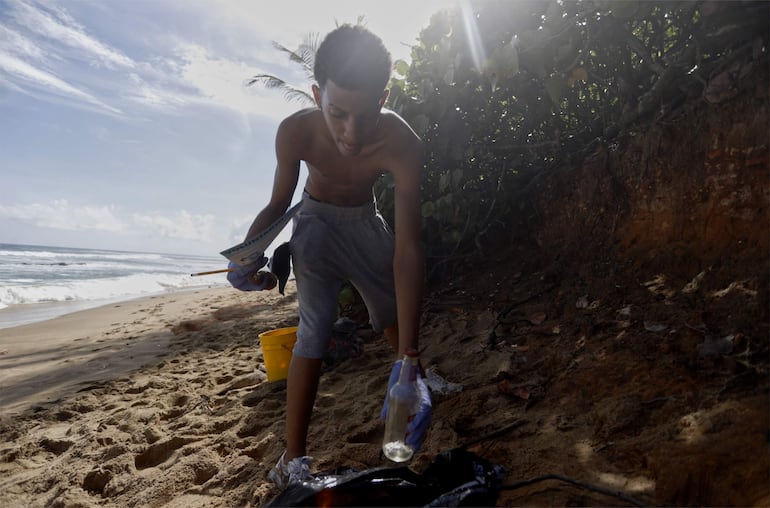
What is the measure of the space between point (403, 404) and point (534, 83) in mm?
2756

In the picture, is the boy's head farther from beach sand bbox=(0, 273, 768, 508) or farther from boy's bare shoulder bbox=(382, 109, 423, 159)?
beach sand bbox=(0, 273, 768, 508)

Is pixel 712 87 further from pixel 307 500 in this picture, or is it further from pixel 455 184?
pixel 307 500

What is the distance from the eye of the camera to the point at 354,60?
1739 millimetres

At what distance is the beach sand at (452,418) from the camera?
1.51 meters

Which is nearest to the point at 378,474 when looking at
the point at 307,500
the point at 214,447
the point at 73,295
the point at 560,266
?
the point at 307,500

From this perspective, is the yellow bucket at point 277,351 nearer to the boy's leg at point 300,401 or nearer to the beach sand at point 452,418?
the beach sand at point 452,418

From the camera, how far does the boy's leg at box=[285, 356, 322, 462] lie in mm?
1955

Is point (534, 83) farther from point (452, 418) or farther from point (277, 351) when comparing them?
point (277, 351)

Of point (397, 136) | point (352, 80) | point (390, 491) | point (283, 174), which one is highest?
point (352, 80)

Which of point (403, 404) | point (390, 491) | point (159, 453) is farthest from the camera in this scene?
point (159, 453)

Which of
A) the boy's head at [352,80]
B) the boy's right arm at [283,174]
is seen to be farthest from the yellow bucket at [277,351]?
the boy's head at [352,80]

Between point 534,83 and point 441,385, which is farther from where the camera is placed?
point 534,83

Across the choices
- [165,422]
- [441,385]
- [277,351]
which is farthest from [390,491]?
[165,422]

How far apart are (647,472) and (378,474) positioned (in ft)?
2.89
